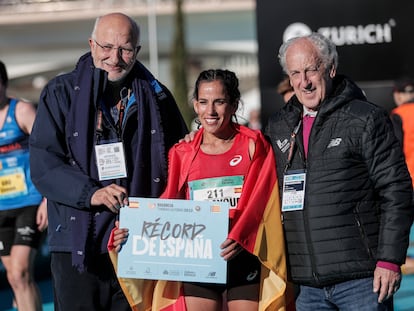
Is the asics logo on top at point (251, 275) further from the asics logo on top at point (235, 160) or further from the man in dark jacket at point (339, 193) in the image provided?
the asics logo on top at point (235, 160)

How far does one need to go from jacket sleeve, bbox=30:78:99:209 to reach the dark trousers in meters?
0.36

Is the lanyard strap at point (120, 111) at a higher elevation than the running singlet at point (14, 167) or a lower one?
higher

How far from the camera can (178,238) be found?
4234 mm

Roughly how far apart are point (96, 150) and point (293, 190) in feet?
3.46

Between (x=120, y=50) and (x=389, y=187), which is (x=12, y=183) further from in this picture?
(x=389, y=187)

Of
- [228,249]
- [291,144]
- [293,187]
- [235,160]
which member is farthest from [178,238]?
[291,144]

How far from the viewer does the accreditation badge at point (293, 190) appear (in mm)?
4184

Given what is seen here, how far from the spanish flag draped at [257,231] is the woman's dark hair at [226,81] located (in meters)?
0.19

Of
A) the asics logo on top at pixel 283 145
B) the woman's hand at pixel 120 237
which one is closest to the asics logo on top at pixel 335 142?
the asics logo on top at pixel 283 145

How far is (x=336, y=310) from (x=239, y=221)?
24.6 inches

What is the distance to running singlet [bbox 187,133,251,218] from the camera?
4340 millimetres

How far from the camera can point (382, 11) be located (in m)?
13.0

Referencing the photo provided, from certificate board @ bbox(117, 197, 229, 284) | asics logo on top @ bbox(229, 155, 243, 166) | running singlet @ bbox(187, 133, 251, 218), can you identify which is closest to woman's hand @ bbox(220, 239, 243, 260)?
certificate board @ bbox(117, 197, 229, 284)

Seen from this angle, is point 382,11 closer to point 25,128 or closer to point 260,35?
point 260,35
